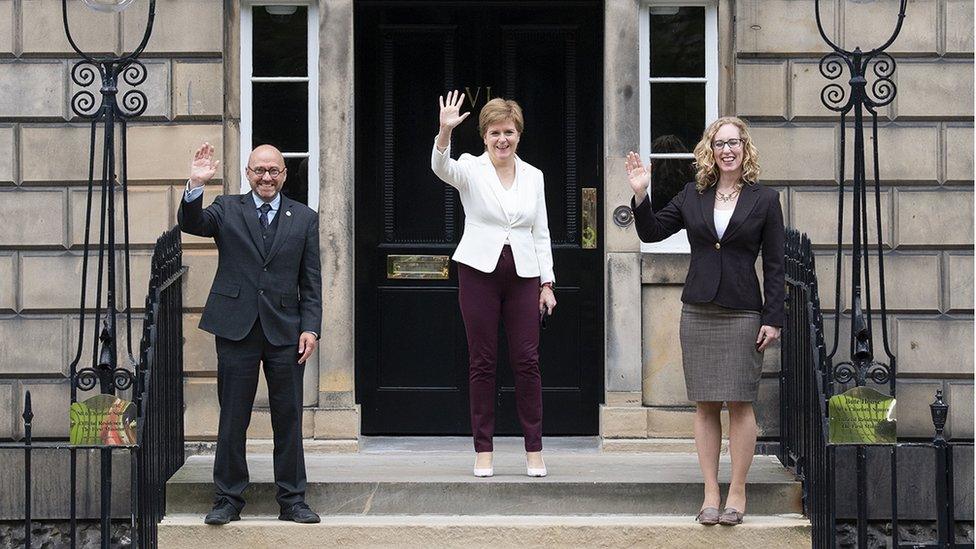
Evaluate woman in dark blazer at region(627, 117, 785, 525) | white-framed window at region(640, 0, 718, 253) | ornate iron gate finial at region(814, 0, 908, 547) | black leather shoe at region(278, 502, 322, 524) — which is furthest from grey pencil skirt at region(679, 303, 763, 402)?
white-framed window at region(640, 0, 718, 253)

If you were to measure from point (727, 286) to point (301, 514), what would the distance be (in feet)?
7.90

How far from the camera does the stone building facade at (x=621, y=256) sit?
28.5ft

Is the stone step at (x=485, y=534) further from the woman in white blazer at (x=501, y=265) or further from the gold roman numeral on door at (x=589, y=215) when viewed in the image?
the gold roman numeral on door at (x=589, y=215)

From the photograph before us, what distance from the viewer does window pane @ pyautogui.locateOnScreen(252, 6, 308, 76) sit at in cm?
903

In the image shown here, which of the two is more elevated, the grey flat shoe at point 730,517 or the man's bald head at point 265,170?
the man's bald head at point 265,170

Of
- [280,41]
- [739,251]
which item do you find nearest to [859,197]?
[739,251]

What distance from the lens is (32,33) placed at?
8727 mm

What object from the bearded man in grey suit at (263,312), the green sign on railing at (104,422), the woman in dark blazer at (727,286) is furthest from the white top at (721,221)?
the green sign on railing at (104,422)

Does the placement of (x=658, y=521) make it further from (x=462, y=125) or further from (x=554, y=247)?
(x=462, y=125)

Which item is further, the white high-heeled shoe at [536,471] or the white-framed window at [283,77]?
the white-framed window at [283,77]

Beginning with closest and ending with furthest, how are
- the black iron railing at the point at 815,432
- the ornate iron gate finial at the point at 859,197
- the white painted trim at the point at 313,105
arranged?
the black iron railing at the point at 815,432 < the ornate iron gate finial at the point at 859,197 < the white painted trim at the point at 313,105

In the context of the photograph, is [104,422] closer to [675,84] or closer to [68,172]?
[68,172]

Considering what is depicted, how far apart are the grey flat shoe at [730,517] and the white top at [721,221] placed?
1366 mm

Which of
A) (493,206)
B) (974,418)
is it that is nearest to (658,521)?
(493,206)
